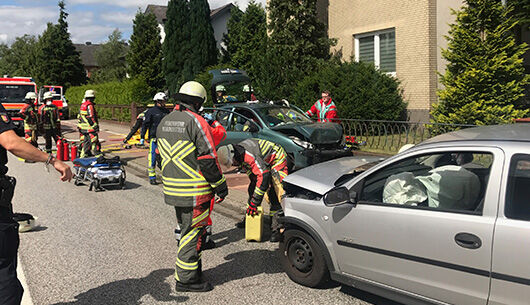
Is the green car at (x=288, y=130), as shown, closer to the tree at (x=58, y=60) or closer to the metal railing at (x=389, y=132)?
the metal railing at (x=389, y=132)

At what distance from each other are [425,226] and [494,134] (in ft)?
3.00

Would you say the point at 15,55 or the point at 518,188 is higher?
the point at 15,55

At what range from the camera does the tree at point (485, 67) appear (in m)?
11.6

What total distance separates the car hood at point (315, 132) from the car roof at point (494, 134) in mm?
5295

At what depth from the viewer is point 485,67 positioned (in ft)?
38.3

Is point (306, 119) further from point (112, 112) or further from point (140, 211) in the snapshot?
point (112, 112)

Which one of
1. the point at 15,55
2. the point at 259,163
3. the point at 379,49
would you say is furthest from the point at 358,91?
the point at 15,55

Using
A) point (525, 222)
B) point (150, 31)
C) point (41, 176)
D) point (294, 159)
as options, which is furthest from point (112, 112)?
point (525, 222)

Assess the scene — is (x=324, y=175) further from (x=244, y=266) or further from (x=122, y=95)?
(x=122, y=95)

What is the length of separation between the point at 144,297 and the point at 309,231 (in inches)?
65.5

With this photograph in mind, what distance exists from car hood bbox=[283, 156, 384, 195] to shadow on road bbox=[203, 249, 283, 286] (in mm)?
1016

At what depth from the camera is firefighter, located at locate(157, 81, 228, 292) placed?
420 centimetres

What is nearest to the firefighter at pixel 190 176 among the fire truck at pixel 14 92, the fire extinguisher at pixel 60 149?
the fire extinguisher at pixel 60 149

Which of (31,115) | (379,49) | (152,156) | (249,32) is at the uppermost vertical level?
(249,32)
